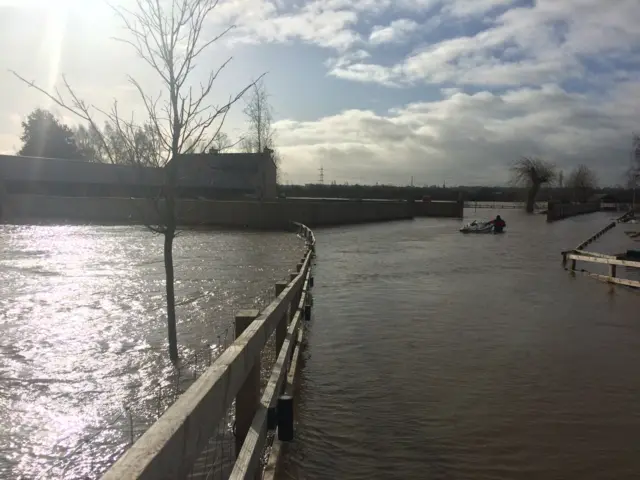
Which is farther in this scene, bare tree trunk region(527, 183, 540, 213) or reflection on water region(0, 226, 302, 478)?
bare tree trunk region(527, 183, 540, 213)

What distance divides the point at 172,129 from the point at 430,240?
2827 centimetres

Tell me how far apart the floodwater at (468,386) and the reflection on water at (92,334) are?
1.86 meters

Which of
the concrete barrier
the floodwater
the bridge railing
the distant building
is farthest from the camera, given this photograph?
the distant building

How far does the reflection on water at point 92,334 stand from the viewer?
5453 millimetres

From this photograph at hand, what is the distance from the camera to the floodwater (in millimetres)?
5062

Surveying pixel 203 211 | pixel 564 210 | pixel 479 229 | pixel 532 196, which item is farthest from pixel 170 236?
pixel 532 196

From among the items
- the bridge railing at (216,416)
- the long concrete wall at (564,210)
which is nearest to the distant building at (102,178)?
the long concrete wall at (564,210)

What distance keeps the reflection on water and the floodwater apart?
186 centimetres

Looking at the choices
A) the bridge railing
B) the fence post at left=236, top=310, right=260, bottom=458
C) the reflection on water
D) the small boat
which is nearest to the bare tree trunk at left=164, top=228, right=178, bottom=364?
the reflection on water

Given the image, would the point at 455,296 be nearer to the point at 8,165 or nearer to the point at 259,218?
the point at 259,218

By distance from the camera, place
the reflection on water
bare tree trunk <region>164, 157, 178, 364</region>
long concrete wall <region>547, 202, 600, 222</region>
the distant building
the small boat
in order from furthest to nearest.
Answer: long concrete wall <region>547, 202, 600, 222</region> → the distant building → the small boat → bare tree trunk <region>164, 157, 178, 364</region> → the reflection on water

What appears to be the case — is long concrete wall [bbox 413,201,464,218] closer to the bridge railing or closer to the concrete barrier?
the concrete barrier

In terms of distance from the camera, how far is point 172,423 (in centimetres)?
224

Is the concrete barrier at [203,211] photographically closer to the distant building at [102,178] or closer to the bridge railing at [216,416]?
the distant building at [102,178]
